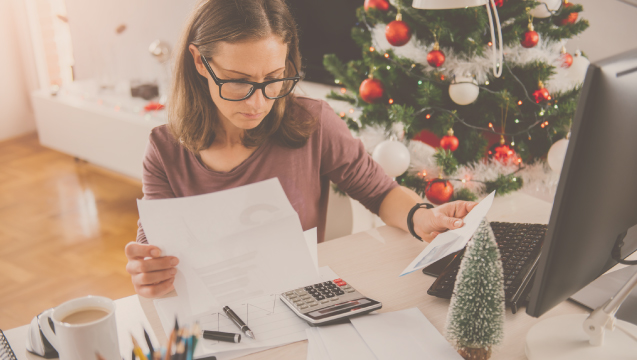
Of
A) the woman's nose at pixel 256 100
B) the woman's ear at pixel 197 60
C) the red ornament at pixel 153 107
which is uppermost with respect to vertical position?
the woman's ear at pixel 197 60

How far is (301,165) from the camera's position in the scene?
3.75 feet

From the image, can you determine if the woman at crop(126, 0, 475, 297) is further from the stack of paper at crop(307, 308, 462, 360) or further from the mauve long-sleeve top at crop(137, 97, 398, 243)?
the stack of paper at crop(307, 308, 462, 360)

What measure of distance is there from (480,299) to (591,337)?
7.0 inches

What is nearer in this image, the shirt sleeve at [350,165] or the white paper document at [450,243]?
the white paper document at [450,243]

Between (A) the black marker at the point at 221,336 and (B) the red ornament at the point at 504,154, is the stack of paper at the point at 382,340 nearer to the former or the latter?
(A) the black marker at the point at 221,336

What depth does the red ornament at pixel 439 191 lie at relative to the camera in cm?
136

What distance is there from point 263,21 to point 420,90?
24.8 inches

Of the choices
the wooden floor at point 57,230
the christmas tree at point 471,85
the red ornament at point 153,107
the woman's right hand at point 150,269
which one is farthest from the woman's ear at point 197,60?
the red ornament at point 153,107

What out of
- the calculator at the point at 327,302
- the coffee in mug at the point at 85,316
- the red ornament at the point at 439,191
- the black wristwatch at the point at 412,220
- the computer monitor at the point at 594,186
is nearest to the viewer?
the computer monitor at the point at 594,186

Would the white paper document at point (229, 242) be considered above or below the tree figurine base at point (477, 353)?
above

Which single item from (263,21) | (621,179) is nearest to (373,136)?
(263,21)

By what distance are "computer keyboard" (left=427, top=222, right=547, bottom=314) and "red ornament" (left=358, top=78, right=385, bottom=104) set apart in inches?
26.3

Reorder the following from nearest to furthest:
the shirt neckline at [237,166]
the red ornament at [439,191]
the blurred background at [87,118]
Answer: the shirt neckline at [237,166] < the red ornament at [439,191] < the blurred background at [87,118]

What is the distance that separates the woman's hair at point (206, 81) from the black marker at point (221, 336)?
49 cm
